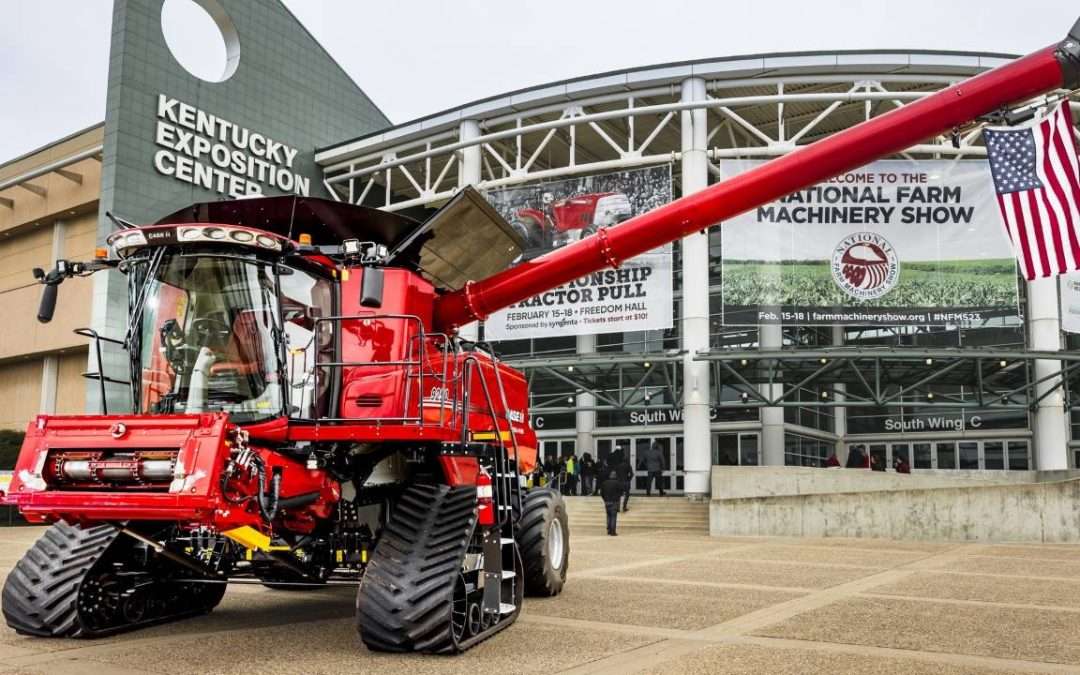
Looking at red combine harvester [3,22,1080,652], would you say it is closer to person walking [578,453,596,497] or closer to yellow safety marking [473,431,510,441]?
yellow safety marking [473,431,510,441]

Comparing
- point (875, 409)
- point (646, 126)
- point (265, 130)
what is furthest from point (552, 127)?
point (875, 409)

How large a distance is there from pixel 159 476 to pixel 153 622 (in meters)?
2.73

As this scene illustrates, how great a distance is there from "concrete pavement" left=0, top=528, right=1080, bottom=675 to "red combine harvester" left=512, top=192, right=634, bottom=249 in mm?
16159

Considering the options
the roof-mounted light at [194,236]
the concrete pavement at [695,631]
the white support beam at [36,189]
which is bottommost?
the concrete pavement at [695,631]

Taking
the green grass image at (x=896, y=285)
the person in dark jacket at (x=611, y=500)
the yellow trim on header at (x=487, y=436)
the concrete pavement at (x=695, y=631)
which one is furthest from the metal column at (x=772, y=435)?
the yellow trim on header at (x=487, y=436)

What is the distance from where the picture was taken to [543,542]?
9961 mm

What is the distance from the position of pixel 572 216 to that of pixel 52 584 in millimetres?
22353

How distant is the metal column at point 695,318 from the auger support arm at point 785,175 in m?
19.1

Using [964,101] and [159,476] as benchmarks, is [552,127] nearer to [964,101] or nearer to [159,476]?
[964,101]

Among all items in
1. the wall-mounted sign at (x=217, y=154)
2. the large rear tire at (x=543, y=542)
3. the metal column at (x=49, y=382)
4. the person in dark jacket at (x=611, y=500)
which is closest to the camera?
the large rear tire at (x=543, y=542)

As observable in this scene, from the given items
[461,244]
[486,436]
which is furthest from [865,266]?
[486,436]

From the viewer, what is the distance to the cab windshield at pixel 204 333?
678 centimetres

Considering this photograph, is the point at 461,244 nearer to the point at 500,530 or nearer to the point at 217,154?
the point at 500,530

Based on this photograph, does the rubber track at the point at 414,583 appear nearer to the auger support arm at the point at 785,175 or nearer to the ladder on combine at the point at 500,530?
the ladder on combine at the point at 500,530
